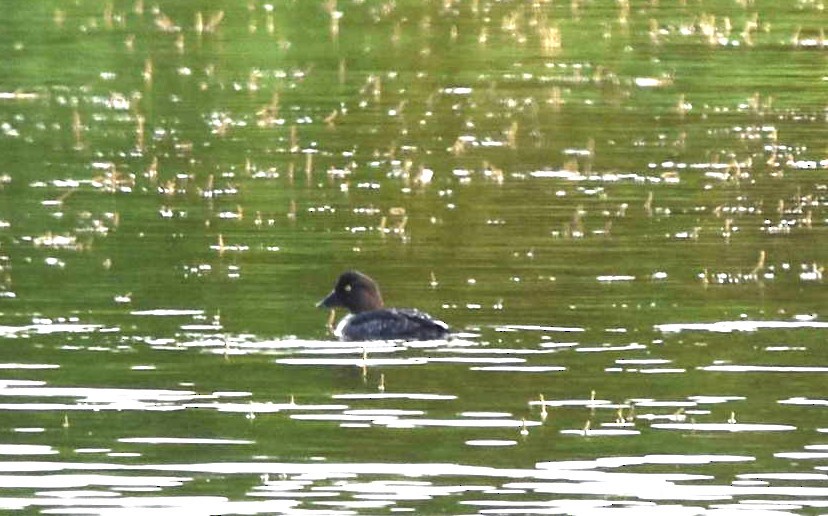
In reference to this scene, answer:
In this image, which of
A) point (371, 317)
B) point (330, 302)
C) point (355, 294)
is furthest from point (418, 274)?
point (371, 317)

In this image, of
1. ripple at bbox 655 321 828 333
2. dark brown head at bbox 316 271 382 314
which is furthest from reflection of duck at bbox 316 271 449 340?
ripple at bbox 655 321 828 333

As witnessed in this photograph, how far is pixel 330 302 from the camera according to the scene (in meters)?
18.9

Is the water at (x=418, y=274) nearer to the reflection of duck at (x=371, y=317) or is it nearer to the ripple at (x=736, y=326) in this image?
the ripple at (x=736, y=326)

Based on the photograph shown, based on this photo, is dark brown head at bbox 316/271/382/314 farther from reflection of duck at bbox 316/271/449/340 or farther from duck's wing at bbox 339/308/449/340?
duck's wing at bbox 339/308/449/340

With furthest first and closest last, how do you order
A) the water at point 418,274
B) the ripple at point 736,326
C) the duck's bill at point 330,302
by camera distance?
the duck's bill at point 330,302
the ripple at point 736,326
the water at point 418,274

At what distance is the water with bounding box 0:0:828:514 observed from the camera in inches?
540

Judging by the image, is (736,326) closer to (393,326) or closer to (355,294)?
(393,326)

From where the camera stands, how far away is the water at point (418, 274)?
45.0 ft

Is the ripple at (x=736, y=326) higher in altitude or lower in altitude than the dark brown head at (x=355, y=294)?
lower

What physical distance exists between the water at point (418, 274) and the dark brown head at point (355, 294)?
299 millimetres

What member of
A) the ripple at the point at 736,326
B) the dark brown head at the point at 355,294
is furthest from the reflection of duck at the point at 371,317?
the ripple at the point at 736,326

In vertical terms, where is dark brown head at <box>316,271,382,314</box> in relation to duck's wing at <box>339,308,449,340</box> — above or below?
above

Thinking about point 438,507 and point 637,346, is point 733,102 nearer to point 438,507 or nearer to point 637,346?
point 637,346

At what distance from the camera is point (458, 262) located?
2098cm
